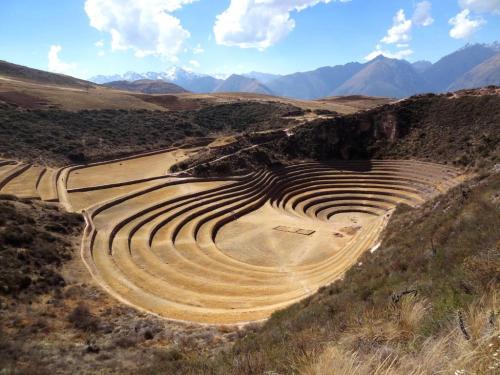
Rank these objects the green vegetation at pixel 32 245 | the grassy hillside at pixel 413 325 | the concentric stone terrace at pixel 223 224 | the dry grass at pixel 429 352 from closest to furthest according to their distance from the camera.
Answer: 1. the dry grass at pixel 429 352
2. the grassy hillside at pixel 413 325
3. the green vegetation at pixel 32 245
4. the concentric stone terrace at pixel 223 224

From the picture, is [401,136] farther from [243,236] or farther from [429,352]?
[429,352]

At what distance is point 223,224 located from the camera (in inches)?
1287

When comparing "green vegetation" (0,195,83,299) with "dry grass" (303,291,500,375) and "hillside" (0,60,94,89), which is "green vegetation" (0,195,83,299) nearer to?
"dry grass" (303,291,500,375)

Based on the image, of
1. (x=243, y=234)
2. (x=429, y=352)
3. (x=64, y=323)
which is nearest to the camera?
(x=429, y=352)

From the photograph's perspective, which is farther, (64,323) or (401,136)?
(401,136)

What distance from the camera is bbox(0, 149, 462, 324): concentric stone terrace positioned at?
20.3 meters

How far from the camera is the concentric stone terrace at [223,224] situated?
2031 centimetres

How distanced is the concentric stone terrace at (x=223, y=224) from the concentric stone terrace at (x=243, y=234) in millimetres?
91

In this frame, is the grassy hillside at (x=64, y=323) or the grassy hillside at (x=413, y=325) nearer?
the grassy hillside at (x=413, y=325)

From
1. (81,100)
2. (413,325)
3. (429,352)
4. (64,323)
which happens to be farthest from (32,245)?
(81,100)

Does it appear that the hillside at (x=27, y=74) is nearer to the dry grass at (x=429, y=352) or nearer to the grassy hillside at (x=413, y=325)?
the grassy hillside at (x=413, y=325)

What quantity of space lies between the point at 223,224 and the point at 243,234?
251 centimetres

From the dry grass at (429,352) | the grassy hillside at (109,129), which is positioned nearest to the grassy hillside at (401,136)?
the grassy hillside at (109,129)

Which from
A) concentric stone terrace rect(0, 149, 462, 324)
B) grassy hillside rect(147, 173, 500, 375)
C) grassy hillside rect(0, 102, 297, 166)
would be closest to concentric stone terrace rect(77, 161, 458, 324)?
concentric stone terrace rect(0, 149, 462, 324)
